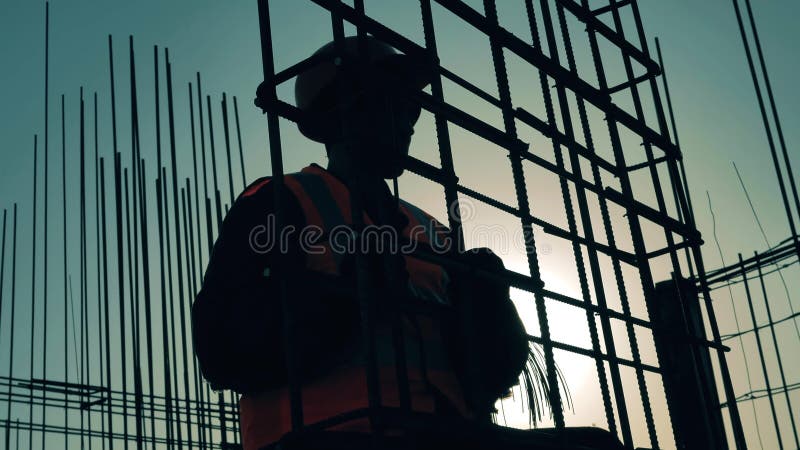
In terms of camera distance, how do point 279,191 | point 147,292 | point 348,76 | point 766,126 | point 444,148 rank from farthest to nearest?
point 147,292 → point 766,126 → point 444,148 → point 348,76 → point 279,191

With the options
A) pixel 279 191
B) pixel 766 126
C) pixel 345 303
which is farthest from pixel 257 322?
pixel 766 126

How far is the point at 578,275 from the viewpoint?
2389 mm

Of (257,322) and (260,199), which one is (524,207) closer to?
(260,199)

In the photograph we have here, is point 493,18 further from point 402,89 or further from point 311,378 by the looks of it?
point 311,378

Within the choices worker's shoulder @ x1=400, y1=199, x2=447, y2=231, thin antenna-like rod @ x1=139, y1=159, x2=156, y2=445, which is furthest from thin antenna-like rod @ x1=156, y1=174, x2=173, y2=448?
worker's shoulder @ x1=400, y1=199, x2=447, y2=231

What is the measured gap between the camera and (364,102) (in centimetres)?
211

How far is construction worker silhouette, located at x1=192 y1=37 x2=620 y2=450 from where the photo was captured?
5.46ft

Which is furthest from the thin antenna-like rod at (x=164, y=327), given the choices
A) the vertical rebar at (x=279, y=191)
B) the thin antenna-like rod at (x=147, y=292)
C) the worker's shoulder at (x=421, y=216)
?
the vertical rebar at (x=279, y=191)

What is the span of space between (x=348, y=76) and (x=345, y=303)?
18.7 inches

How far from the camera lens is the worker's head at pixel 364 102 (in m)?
1.67

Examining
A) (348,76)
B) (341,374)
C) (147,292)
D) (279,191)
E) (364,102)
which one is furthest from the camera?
(147,292)

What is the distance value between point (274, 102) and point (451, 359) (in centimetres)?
81

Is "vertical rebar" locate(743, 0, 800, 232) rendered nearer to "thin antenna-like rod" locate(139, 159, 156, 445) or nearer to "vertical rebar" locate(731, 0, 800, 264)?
"vertical rebar" locate(731, 0, 800, 264)

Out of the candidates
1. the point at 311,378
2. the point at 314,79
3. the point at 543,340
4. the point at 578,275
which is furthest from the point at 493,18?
the point at 311,378
